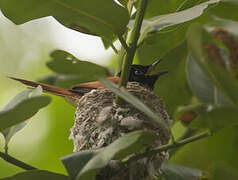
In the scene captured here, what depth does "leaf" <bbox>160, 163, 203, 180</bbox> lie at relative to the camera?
2021mm

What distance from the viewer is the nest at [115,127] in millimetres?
2121

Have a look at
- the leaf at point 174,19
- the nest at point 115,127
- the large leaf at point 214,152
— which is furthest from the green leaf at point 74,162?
the large leaf at point 214,152

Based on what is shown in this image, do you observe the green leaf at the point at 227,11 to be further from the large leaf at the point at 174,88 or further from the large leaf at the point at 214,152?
the large leaf at the point at 214,152

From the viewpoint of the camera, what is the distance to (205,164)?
3.16m

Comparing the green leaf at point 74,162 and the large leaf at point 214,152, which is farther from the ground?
the green leaf at point 74,162

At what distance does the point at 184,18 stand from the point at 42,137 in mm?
2384

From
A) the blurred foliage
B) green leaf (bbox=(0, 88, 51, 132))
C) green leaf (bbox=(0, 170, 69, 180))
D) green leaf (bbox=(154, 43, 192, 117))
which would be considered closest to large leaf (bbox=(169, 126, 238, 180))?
the blurred foliage

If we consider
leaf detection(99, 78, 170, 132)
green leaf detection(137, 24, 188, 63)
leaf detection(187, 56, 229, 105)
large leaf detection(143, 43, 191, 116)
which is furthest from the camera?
large leaf detection(143, 43, 191, 116)

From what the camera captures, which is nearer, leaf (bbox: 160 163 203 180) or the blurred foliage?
the blurred foliage

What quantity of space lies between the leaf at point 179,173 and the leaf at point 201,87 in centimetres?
52

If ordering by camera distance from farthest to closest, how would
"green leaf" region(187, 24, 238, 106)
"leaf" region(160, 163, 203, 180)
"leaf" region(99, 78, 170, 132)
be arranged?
1. "leaf" region(160, 163, 203, 180)
2. "leaf" region(99, 78, 170, 132)
3. "green leaf" region(187, 24, 238, 106)

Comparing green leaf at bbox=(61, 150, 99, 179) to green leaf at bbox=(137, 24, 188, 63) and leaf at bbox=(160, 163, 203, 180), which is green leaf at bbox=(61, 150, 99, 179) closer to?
leaf at bbox=(160, 163, 203, 180)

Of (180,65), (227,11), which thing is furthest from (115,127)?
(227,11)

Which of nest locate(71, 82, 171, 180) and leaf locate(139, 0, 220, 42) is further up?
leaf locate(139, 0, 220, 42)
